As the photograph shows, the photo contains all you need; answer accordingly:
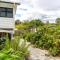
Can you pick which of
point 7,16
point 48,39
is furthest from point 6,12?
point 48,39

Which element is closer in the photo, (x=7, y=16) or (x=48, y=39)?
(x=48, y=39)

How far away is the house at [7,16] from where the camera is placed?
22328mm

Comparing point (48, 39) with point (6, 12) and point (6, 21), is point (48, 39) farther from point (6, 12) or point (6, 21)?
point (6, 12)

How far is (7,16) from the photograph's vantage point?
22719 millimetres

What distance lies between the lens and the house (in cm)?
2233

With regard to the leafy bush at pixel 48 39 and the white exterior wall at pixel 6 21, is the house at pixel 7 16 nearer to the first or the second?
the white exterior wall at pixel 6 21

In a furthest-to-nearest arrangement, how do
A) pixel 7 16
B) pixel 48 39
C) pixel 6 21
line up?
1. pixel 7 16
2. pixel 6 21
3. pixel 48 39

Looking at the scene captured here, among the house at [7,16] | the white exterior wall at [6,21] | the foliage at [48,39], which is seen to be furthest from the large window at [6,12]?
the foliage at [48,39]

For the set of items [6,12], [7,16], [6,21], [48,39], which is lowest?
[48,39]

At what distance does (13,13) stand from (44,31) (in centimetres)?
464

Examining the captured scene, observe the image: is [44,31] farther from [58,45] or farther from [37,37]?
[58,45]

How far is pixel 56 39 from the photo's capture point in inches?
651

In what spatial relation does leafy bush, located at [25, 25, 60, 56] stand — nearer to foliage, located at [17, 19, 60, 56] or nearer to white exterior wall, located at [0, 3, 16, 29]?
foliage, located at [17, 19, 60, 56]

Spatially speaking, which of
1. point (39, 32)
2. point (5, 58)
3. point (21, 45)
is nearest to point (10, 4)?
point (39, 32)
